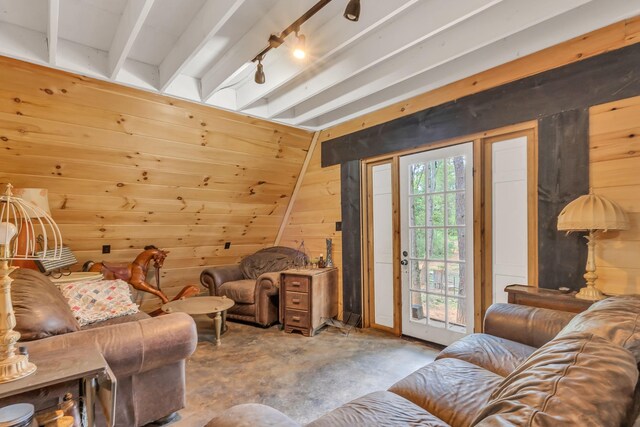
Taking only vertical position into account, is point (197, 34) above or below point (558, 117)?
above

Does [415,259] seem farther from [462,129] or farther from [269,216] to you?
[269,216]

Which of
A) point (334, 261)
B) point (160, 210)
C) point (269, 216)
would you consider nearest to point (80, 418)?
point (160, 210)

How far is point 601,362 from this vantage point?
77cm

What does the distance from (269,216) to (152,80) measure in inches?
91.6

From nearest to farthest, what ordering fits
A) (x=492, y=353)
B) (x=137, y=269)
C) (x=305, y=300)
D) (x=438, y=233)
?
(x=492, y=353) → (x=438, y=233) → (x=305, y=300) → (x=137, y=269)

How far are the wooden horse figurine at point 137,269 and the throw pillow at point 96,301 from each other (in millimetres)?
753

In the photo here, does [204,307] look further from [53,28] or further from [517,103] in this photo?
[517,103]

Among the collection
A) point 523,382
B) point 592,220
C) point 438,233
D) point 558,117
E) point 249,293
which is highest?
point 558,117

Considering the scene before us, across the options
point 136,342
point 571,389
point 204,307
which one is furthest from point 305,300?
point 571,389

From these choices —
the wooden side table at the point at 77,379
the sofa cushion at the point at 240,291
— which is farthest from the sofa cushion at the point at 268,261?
the wooden side table at the point at 77,379

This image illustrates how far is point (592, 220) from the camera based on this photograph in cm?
187

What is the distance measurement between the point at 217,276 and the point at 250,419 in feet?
10.7

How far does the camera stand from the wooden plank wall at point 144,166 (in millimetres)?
2453

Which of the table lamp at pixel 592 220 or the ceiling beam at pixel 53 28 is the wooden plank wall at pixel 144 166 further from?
the table lamp at pixel 592 220
